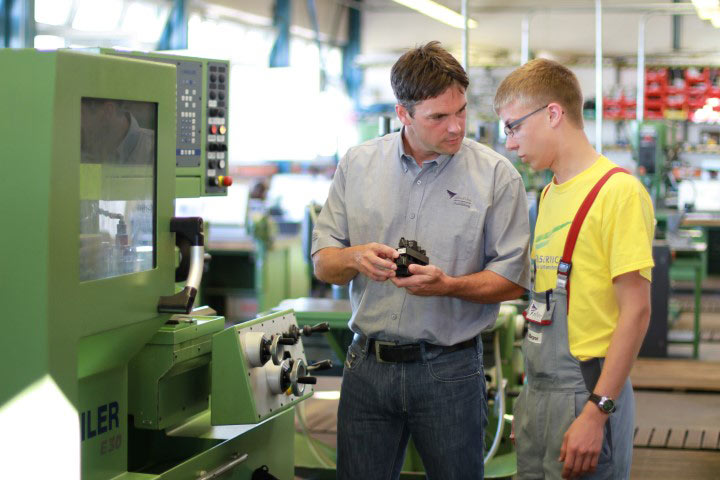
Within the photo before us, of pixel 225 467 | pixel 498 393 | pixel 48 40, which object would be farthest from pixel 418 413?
pixel 48 40

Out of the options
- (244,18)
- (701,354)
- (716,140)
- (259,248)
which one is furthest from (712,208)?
(244,18)

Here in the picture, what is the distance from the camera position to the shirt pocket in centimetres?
227

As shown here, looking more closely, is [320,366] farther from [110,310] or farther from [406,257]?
[110,310]

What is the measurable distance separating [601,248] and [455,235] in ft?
1.39

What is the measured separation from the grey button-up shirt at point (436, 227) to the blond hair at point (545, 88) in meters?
0.27

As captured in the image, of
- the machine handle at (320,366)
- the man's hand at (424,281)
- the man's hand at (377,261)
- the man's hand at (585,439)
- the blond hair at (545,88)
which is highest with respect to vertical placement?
the blond hair at (545,88)

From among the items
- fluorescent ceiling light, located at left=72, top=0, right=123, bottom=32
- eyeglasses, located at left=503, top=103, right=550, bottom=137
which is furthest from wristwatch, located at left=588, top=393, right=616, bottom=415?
fluorescent ceiling light, located at left=72, top=0, right=123, bottom=32

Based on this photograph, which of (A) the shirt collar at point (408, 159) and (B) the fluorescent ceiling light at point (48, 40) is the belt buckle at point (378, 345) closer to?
(A) the shirt collar at point (408, 159)

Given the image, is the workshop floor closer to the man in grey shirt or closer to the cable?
the cable

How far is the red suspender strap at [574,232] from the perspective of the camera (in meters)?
1.96

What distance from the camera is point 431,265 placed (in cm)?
215

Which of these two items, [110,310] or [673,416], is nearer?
[110,310]

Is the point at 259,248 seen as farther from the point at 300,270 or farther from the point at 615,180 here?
the point at 615,180

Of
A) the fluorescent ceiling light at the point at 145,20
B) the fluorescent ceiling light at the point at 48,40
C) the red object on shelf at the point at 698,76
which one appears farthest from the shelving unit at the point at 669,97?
the fluorescent ceiling light at the point at 48,40
